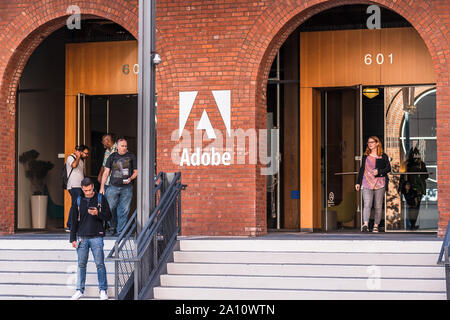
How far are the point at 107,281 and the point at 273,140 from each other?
6.01 metres

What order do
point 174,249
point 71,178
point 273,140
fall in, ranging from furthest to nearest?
point 273,140 < point 71,178 < point 174,249

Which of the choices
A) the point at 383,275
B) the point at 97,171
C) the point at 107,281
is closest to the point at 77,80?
the point at 97,171

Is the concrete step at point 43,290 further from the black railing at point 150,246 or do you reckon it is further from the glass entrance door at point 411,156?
the glass entrance door at point 411,156

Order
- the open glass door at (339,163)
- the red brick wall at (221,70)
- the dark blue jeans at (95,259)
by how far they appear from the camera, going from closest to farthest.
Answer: the dark blue jeans at (95,259) → the red brick wall at (221,70) → the open glass door at (339,163)

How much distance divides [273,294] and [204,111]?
445 cm

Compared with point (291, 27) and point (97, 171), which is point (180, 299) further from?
point (97, 171)

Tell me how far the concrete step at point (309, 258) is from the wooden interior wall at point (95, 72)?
18.7 ft

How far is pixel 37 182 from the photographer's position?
17.0 meters

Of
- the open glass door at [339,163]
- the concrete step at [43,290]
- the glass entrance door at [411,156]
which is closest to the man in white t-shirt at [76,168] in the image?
the concrete step at [43,290]

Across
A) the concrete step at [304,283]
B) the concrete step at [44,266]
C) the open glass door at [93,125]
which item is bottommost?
the concrete step at [304,283]

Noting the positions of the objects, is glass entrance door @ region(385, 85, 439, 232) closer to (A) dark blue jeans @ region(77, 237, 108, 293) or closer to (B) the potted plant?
(A) dark blue jeans @ region(77, 237, 108, 293)

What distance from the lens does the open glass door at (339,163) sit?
51.8 feet

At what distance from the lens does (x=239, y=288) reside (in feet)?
34.9

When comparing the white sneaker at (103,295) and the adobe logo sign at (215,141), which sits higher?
the adobe logo sign at (215,141)
